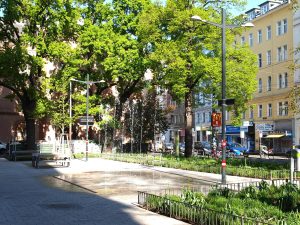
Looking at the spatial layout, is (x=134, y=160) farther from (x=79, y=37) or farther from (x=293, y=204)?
(x=293, y=204)

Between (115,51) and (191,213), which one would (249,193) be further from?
(115,51)

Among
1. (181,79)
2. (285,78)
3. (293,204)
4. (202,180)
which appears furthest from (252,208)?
(285,78)

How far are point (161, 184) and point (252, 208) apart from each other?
9.09 m

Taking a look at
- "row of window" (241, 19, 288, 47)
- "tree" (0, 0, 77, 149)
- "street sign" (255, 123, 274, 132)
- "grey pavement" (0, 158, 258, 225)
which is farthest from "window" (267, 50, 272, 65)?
"grey pavement" (0, 158, 258, 225)

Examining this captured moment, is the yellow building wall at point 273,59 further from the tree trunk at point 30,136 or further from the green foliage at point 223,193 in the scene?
the green foliage at point 223,193

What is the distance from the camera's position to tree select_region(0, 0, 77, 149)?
4044cm

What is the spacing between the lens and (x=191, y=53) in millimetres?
30891

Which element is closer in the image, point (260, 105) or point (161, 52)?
point (161, 52)

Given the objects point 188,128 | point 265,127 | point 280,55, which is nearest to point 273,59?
point 280,55

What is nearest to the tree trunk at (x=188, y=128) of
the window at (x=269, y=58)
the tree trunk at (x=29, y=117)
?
the tree trunk at (x=29, y=117)

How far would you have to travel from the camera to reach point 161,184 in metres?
18.7

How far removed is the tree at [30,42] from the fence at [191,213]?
30273mm

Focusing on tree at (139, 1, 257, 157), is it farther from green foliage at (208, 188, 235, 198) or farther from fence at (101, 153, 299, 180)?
green foliage at (208, 188, 235, 198)

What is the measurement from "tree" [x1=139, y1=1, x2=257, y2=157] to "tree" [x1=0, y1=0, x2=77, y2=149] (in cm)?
1091
